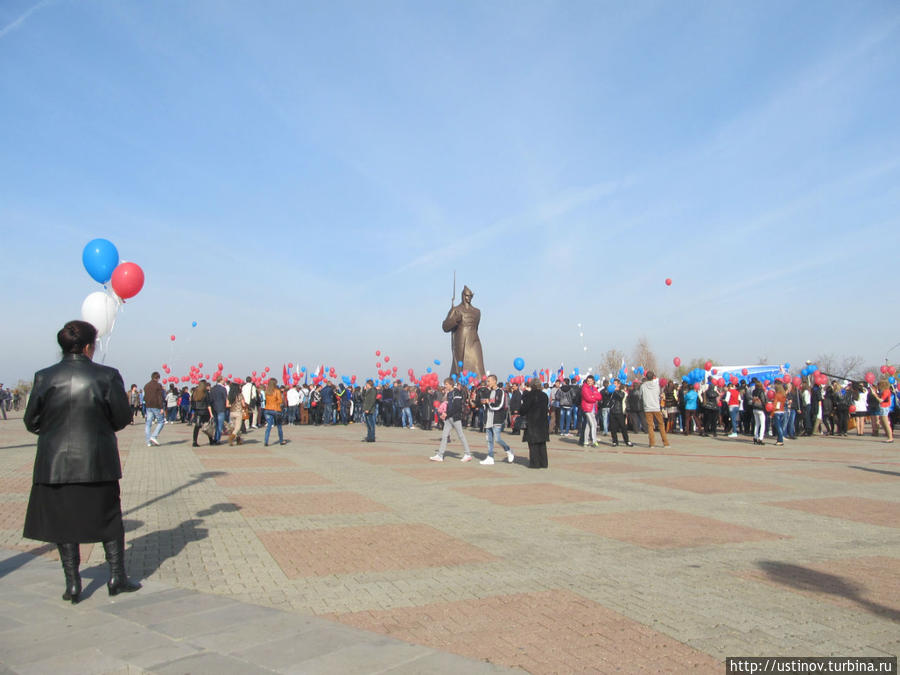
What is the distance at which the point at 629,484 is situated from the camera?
1034cm

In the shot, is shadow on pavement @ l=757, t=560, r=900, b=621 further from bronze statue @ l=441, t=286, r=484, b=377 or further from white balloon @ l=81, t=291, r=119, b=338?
bronze statue @ l=441, t=286, r=484, b=377

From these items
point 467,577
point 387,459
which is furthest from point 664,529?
point 387,459

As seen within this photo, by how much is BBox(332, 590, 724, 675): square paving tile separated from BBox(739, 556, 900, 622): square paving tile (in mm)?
1593

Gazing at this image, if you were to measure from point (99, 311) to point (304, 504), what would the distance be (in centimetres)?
480

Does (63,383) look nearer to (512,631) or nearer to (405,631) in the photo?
(405,631)

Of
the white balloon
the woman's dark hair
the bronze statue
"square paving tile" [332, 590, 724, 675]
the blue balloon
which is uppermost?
the bronze statue

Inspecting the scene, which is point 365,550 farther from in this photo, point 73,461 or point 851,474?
point 851,474

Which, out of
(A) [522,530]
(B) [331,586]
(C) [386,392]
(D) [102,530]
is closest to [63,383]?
(D) [102,530]

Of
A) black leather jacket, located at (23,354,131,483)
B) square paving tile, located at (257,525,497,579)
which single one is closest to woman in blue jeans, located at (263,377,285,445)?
square paving tile, located at (257,525,497,579)

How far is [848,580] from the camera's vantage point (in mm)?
5145

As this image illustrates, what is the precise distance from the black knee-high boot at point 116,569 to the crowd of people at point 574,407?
8.36m

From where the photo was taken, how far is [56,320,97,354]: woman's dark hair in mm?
4734

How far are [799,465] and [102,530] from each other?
12.2m

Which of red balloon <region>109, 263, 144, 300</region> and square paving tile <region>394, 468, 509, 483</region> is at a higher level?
red balloon <region>109, 263, 144, 300</region>
